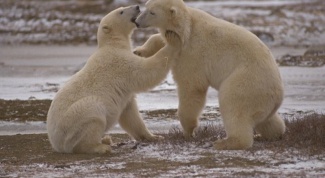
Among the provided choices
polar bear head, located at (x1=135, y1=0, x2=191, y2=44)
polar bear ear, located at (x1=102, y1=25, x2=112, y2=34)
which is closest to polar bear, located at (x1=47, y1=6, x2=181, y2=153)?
polar bear ear, located at (x1=102, y1=25, x2=112, y2=34)

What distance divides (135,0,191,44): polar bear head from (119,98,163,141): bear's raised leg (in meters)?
0.92

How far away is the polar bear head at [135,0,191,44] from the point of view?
9227mm

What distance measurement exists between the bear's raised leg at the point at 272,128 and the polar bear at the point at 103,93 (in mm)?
1274

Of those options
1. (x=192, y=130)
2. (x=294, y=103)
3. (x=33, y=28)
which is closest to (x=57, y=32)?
(x=33, y=28)

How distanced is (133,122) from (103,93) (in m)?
0.72

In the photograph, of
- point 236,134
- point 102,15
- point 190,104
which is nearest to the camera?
point 236,134

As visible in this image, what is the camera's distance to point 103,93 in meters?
8.97

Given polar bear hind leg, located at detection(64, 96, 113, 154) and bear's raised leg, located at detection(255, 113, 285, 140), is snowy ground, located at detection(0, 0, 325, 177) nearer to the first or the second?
polar bear hind leg, located at detection(64, 96, 113, 154)

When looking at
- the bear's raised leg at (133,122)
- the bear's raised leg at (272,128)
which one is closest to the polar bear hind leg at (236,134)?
the bear's raised leg at (272,128)

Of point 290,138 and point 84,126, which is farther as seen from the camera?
point 290,138

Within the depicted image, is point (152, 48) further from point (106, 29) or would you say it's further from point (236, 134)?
point (236, 134)

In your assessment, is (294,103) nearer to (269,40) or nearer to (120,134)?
(120,134)

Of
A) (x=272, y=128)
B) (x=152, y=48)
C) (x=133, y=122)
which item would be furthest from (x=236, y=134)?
(x=152, y=48)

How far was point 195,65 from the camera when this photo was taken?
9.09 meters
